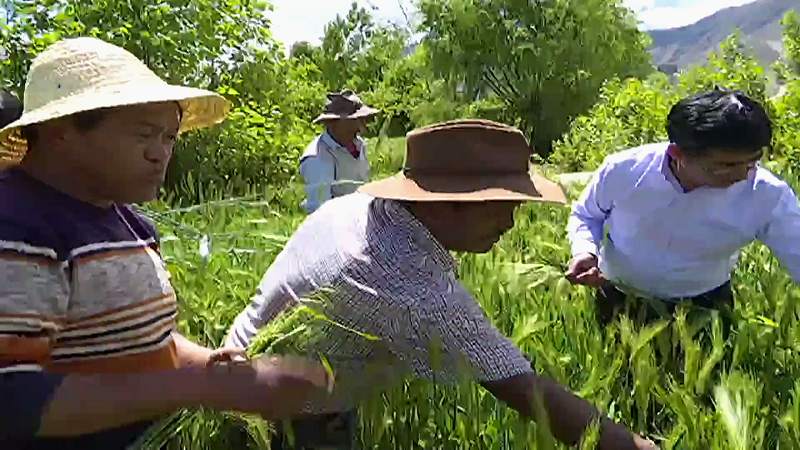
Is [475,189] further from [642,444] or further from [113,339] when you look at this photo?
[113,339]

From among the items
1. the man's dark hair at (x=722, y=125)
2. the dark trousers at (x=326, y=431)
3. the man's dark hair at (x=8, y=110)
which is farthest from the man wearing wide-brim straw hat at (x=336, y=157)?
the dark trousers at (x=326, y=431)

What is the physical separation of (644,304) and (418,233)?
3.08 feet

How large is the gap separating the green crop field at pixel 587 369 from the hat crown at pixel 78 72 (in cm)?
44

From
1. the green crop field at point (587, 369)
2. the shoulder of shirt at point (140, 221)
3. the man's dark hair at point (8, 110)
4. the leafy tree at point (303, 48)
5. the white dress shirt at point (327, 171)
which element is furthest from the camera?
the leafy tree at point (303, 48)

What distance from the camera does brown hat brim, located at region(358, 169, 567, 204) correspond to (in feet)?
4.12

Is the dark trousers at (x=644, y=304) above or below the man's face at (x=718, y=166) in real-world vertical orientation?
below

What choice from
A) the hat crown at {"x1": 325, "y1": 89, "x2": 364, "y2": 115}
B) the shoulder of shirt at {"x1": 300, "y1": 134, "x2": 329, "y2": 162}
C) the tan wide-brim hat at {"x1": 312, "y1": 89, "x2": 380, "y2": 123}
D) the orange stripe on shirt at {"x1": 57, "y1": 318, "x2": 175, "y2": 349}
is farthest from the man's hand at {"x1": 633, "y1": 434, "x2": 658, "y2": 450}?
the hat crown at {"x1": 325, "y1": 89, "x2": 364, "y2": 115}

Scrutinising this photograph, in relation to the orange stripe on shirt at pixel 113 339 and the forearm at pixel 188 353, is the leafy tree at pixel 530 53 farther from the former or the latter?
the orange stripe on shirt at pixel 113 339

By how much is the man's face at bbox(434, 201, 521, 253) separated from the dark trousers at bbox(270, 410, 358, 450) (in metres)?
0.34

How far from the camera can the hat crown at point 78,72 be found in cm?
109

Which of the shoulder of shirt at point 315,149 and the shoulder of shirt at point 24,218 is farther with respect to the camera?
the shoulder of shirt at point 315,149

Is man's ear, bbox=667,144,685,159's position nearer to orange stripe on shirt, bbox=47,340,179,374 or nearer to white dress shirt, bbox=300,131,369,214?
orange stripe on shirt, bbox=47,340,179,374

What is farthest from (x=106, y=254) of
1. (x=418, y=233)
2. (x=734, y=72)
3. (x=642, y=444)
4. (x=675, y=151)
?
(x=734, y=72)

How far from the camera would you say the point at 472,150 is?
1.30m
